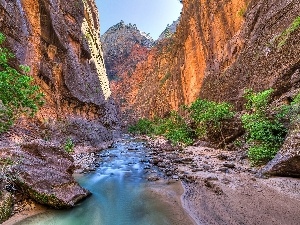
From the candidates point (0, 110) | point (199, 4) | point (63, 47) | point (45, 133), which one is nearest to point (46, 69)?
point (63, 47)

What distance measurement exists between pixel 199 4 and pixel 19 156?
37071mm

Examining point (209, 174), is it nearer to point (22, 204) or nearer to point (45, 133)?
point (22, 204)

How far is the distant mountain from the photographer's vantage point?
107m

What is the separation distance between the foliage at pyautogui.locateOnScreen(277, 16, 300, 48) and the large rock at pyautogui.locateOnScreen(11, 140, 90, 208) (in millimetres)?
14905

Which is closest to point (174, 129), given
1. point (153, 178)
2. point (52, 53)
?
point (52, 53)

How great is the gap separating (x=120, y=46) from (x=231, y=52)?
91499 millimetres

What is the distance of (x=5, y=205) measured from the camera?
595 centimetres

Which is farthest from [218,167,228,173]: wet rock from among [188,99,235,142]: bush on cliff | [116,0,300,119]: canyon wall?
[188,99,235,142]: bush on cliff

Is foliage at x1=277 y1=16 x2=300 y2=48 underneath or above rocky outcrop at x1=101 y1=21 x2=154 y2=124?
underneath

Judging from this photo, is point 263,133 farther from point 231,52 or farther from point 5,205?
point 231,52

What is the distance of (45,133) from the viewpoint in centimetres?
1750

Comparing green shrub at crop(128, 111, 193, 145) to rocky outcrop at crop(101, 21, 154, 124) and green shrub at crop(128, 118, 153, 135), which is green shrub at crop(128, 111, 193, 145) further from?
rocky outcrop at crop(101, 21, 154, 124)

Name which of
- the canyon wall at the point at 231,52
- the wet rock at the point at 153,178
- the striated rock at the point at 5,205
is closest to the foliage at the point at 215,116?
the canyon wall at the point at 231,52

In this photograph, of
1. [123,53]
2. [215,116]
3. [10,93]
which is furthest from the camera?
[123,53]
